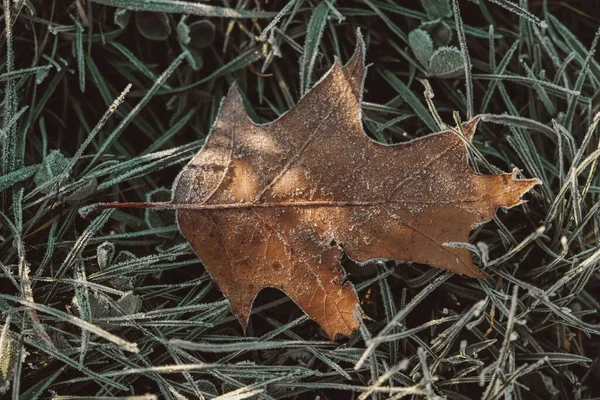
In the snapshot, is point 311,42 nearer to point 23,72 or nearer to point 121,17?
point 121,17

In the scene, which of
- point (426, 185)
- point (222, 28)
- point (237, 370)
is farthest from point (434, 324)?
point (222, 28)

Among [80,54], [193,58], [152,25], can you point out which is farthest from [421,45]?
[80,54]

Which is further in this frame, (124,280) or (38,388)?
(124,280)

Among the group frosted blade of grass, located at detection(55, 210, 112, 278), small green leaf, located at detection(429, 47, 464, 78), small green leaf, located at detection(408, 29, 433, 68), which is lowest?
frosted blade of grass, located at detection(55, 210, 112, 278)

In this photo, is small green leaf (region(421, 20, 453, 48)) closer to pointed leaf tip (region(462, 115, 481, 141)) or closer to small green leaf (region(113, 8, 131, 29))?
pointed leaf tip (region(462, 115, 481, 141))

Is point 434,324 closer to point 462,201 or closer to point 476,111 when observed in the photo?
point 462,201

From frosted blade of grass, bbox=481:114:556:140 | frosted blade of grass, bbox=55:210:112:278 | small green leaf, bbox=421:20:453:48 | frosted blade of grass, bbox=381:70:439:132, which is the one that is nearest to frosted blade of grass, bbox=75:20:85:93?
frosted blade of grass, bbox=55:210:112:278

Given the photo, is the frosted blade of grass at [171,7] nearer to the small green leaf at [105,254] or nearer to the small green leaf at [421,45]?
the small green leaf at [421,45]

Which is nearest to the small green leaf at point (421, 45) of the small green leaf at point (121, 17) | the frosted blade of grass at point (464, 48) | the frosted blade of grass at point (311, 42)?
the frosted blade of grass at point (464, 48)
